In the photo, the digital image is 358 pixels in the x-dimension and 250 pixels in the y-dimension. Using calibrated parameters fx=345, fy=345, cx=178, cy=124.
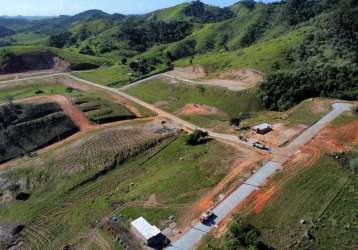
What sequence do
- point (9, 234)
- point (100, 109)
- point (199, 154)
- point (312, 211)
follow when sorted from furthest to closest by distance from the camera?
1. point (100, 109)
2. point (199, 154)
3. point (9, 234)
4. point (312, 211)

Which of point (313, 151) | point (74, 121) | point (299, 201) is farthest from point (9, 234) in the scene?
point (313, 151)

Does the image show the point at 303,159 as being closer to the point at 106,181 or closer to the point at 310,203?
the point at 310,203

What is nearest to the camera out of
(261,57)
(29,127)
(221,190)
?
(221,190)

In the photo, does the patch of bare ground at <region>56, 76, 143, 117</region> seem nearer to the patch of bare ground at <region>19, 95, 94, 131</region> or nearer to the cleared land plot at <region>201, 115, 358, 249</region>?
the patch of bare ground at <region>19, 95, 94, 131</region>

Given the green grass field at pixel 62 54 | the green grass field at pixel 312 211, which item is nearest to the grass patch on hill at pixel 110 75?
the green grass field at pixel 62 54

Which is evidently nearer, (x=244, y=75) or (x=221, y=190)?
(x=221, y=190)

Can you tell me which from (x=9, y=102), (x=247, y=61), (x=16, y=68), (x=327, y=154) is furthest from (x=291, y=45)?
(x=16, y=68)

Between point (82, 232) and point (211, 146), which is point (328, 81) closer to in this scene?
point (211, 146)
